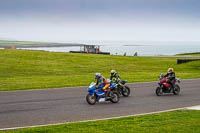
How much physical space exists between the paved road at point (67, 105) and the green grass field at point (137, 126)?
1.16 metres

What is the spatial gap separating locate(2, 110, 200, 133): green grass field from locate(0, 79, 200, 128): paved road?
3.81 feet

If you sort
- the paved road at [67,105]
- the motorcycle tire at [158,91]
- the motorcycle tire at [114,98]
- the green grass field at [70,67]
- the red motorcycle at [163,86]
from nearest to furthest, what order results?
the paved road at [67,105] < the motorcycle tire at [114,98] < the red motorcycle at [163,86] < the motorcycle tire at [158,91] < the green grass field at [70,67]

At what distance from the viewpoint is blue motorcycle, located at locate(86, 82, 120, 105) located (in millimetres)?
14774

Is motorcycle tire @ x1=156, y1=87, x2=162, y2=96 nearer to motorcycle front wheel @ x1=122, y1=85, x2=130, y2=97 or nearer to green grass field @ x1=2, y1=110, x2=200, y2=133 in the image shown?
motorcycle front wheel @ x1=122, y1=85, x2=130, y2=97

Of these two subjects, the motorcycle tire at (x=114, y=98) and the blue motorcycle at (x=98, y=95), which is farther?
the motorcycle tire at (x=114, y=98)

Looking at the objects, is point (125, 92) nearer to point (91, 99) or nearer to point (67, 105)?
point (91, 99)

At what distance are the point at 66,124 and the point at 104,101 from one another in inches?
214

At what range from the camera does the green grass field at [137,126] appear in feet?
31.4

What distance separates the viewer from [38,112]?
42.3 feet

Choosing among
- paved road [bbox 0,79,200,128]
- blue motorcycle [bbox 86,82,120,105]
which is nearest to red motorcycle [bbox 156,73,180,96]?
paved road [bbox 0,79,200,128]

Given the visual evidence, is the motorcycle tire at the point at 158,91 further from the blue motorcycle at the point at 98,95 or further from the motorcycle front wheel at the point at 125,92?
the blue motorcycle at the point at 98,95

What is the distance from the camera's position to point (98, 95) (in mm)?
15023

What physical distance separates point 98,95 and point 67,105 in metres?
1.56

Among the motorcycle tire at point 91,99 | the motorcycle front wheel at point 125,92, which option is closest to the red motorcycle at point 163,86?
the motorcycle front wheel at point 125,92
